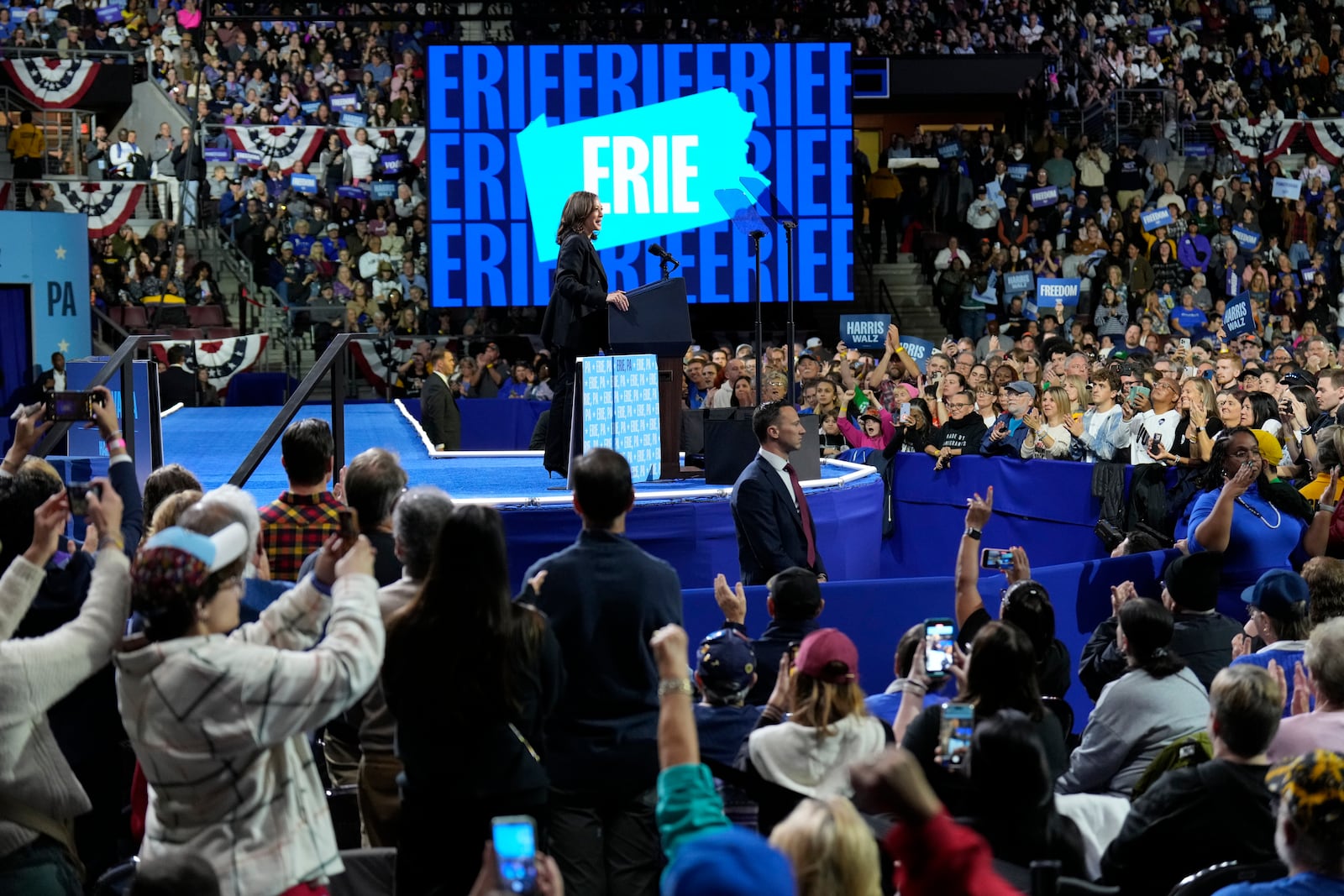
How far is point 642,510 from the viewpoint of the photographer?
8961 mm

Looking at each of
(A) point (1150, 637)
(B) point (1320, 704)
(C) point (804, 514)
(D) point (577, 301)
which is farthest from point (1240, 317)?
(B) point (1320, 704)

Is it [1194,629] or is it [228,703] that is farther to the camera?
[1194,629]

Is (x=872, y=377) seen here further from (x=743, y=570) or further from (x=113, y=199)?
(x=113, y=199)

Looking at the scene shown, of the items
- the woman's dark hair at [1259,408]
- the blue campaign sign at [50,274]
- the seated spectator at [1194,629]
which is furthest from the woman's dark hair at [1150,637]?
the blue campaign sign at [50,274]

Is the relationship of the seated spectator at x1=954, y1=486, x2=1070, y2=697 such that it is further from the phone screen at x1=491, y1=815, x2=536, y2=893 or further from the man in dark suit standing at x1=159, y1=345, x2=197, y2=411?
the man in dark suit standing at x1=159, y1=345, x2=197, y2=411

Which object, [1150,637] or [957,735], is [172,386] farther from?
[957,735]

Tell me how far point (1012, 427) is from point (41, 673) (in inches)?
375

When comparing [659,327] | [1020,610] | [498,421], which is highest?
[659,327]

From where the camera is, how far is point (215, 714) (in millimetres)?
3039

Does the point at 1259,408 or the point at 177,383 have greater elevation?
the point at 1259,408

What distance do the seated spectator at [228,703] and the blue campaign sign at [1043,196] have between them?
880 inches

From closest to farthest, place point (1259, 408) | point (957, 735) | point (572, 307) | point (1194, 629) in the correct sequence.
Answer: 1. point (957, 735)
2. point (1194, 629)
3. point (572, 307)
4. point (1259, 408)

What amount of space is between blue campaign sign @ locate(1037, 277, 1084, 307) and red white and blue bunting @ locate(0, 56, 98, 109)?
1528cm

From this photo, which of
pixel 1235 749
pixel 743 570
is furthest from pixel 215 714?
pixel 743 570
